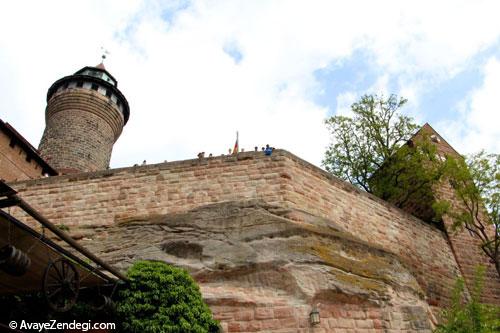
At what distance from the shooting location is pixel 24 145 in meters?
18.4

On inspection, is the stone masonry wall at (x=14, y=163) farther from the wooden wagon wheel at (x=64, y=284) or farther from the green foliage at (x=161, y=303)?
the wooden wagon wheel at (x=64, y=284)

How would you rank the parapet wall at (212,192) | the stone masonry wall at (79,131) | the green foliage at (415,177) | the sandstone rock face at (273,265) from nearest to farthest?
the sandstone rock face at (273,265) → the parapet wall at (212,192) → the green foliage at (415,177) → the stone masonry wall at (79,131)

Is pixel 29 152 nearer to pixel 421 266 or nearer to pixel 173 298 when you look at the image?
pixel 173 298

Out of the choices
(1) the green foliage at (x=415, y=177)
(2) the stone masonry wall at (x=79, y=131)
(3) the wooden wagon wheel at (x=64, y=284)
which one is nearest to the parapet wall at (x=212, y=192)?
(3) the wooden wagon wheel at (x=64, y=284)

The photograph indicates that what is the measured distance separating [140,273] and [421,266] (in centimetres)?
752

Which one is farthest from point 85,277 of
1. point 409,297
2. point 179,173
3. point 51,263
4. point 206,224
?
point 409,297

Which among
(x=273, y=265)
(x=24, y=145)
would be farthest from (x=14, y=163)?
(x=273, y=265)

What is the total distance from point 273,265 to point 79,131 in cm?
1633

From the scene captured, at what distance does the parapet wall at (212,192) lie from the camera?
398 inches

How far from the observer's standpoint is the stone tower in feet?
69.7

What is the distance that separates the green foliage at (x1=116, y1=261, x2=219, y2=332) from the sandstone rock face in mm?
459

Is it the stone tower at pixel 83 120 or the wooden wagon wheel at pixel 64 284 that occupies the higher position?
the stone tower at pixel 83 120

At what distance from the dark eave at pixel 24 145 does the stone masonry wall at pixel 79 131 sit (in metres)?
0.95

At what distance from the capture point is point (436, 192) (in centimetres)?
1547
